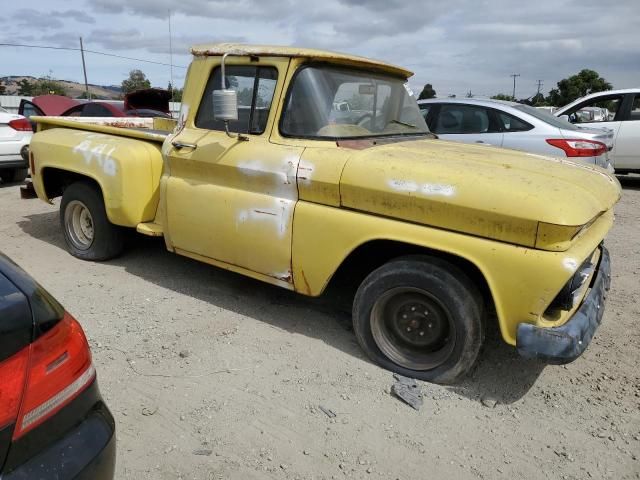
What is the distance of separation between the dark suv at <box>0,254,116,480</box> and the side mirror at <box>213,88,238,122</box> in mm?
1850

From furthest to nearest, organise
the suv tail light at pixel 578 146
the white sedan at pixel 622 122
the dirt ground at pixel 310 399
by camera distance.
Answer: the white sedan at pixel 622 122 < the suv tail light at pixel 578 146 < the dirt ground at pixel 310 399

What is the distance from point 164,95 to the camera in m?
9.93

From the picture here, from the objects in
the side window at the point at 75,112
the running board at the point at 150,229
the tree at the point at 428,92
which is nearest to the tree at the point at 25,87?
the side window at the point at 75,112

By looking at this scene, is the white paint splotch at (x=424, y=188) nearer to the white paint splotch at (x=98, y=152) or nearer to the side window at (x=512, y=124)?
the white paint splotch at (x=98, y=152)

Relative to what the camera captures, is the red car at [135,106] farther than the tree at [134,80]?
No

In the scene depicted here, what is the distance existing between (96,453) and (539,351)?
207 centimetres

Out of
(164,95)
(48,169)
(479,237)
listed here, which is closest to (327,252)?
(479,237)

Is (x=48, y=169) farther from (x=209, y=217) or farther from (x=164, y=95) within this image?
(x=164, y=95)

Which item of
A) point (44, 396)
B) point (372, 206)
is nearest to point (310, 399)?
point (372, 206)

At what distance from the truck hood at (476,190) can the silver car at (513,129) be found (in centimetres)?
385

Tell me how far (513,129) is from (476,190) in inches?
200

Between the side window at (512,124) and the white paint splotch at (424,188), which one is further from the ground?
the side window at (512,124)

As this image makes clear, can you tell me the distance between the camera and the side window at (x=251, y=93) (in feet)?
11.8

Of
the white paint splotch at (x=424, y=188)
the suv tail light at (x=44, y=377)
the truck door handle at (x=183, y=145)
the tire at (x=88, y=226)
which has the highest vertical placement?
the truck door handle at (x=183, y=145)
